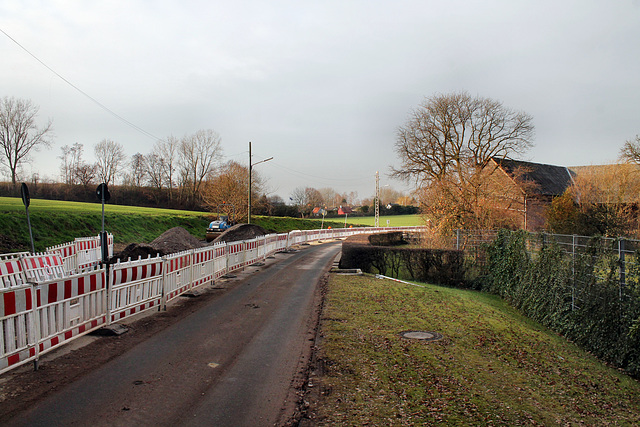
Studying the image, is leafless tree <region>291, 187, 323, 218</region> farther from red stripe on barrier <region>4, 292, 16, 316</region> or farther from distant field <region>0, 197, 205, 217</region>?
red stripe on barrier <region>4, 292, 16, 316</region>

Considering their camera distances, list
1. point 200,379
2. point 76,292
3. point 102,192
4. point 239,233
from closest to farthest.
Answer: point 200,379, point 76,292, point 102,192, point 239,233

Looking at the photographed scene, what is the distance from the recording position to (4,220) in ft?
77.5

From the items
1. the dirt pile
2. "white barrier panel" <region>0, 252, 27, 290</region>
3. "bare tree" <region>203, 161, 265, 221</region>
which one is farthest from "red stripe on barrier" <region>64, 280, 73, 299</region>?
"bare tree" <region>203, 161, 265, 221</region>

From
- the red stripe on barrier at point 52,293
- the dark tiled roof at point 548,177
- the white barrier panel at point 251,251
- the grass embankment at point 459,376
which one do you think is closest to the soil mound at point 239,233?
the white barrier panel at point 251,251

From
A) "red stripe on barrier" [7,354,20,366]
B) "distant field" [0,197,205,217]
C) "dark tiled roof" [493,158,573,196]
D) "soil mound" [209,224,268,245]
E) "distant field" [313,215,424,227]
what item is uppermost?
"dark tiled roof" [493,158,573,196]

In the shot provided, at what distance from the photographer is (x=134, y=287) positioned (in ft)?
28.6

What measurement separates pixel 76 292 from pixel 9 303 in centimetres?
150

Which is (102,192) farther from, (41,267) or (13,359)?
(13,359)

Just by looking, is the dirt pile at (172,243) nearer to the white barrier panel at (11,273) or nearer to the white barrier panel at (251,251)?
the white barrier panel at (251,251)

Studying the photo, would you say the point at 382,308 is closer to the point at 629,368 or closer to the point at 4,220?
the point at 629,368

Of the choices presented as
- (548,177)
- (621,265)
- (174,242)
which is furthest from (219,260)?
(548,177)

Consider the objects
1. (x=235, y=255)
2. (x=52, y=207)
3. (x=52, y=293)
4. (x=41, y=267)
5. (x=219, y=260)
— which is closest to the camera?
(x=52, y=293)

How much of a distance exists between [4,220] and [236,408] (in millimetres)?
26897

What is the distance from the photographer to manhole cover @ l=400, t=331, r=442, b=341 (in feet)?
24.5
